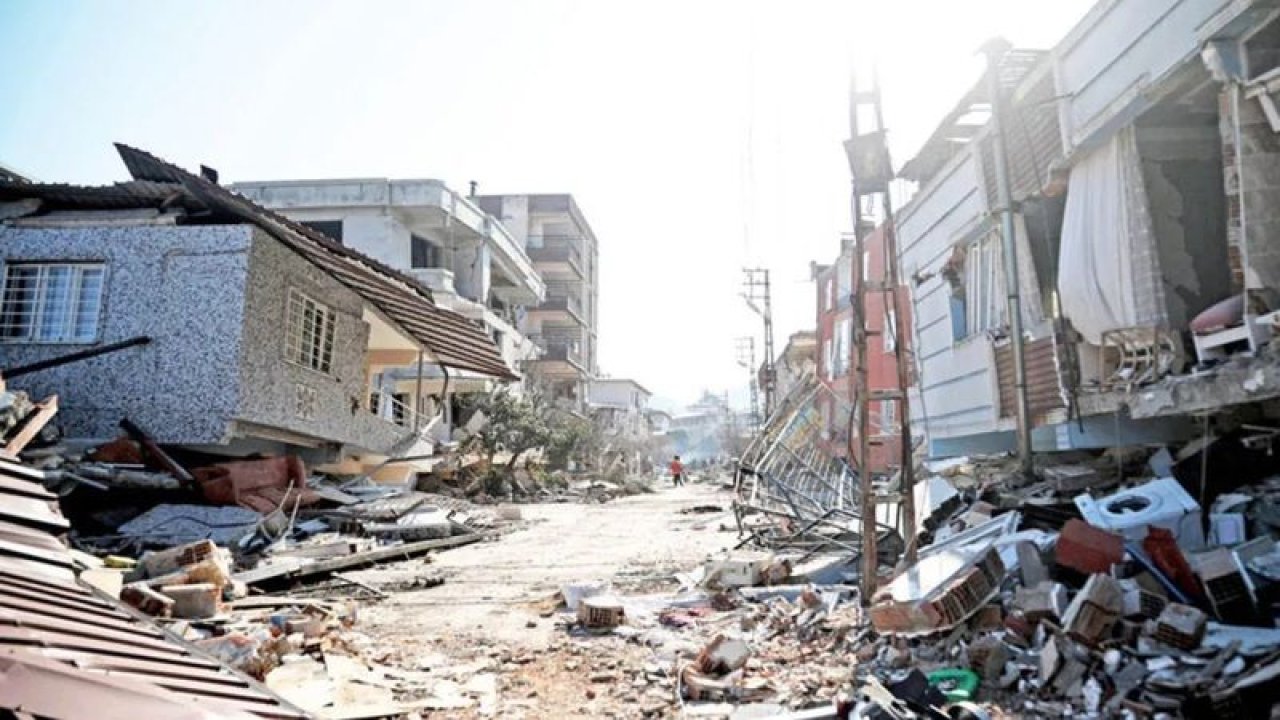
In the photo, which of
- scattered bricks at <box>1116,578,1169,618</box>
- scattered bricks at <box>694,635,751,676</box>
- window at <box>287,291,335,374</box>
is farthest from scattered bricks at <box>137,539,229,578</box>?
scattered bricks at <box>1116,578,1169,618</box>

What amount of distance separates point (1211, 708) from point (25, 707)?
4.23 m

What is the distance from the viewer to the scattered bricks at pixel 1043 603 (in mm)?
4246

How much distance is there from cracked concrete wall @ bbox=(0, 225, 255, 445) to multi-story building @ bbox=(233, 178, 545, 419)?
494 inches

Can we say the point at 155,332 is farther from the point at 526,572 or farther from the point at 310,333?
the point at 526,572

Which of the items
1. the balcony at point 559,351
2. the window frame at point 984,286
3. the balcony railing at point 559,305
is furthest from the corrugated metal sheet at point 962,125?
the balcony railing at point 559,305

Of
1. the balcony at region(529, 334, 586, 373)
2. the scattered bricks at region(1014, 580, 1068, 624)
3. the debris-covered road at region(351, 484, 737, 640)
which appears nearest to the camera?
the scattered bricks at region(1014, 580, 1068, 624)

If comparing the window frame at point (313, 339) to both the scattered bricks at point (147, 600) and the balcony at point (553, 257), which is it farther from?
the balcony at point (553, 257)

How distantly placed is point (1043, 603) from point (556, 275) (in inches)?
1638

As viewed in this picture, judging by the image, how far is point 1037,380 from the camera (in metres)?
7.55

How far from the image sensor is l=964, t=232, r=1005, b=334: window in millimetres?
8320

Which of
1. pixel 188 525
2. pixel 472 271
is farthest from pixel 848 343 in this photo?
pixel 188 525

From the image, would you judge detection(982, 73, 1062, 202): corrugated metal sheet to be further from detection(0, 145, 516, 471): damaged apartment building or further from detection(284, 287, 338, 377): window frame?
detection(284, 287, 338, 377): window frame

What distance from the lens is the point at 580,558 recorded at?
1131 cm

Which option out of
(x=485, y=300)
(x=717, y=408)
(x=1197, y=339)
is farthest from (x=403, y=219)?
(x=717, y=408)
